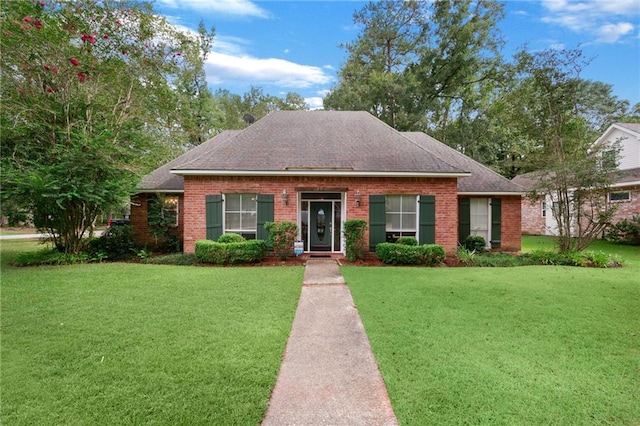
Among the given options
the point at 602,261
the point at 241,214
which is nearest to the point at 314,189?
the point at 241,214

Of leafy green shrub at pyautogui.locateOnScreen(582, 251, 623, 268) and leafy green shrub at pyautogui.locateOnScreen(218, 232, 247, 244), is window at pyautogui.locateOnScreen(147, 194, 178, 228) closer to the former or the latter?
leafy green shrub at pyautogui.locateOnScreen(218, 232, 247, 244)

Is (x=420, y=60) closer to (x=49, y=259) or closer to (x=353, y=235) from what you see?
(x=353, y=235)

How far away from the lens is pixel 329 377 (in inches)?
115

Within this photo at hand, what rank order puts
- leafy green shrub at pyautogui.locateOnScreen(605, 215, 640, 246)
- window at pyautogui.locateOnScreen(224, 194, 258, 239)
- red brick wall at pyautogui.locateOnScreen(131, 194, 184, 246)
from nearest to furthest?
window at pyautogui.locateOnScreen(224, 194, 258, 239), red brick wall at pyautogui.locateOnScreen(131, 194, 184, 246), leafy green shrub at pyautogui.locateOnScreen(605, 215, 640, 246)

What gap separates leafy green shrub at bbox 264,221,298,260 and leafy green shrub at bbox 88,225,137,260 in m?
5.18

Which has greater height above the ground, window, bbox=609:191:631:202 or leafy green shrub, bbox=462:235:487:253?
window, bbox=609:191:631:202

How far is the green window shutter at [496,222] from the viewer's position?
11.5m

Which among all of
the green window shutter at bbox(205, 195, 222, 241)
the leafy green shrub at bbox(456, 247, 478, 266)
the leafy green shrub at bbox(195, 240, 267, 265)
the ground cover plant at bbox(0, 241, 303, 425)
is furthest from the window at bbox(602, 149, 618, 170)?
the green window shutter at bbox(205, 195, 222, 241)

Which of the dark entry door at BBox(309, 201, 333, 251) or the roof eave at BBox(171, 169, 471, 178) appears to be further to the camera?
the dark entry door at BBox(309, 201, 333, 251)

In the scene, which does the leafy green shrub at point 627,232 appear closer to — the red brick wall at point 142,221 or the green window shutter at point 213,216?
the green window shutter at point 213,216

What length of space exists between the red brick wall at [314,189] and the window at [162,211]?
2440mm

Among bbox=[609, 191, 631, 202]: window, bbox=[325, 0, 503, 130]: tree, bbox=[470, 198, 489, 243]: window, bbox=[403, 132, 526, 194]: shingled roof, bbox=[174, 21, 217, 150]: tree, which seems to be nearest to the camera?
bbox=[403, 132, 526, 194]: shingled roof

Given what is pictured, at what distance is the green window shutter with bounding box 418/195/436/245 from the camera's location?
9.73 meters

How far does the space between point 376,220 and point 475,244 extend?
4.30 meters
